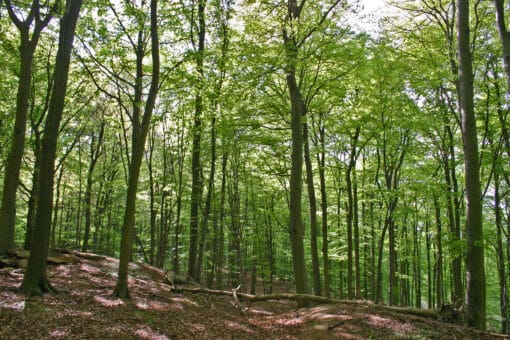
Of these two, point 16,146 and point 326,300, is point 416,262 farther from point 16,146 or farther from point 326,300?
point 16,146

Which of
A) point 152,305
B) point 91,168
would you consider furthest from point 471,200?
point 91,168

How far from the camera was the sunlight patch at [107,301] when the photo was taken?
341 inches

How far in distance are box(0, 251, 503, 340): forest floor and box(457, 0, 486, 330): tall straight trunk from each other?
2.07ft

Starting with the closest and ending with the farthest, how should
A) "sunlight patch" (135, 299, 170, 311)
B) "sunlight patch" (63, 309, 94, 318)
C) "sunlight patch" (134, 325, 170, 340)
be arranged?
"sunlight patch" (134, 325, 170, 340) < "sunlight patch" (63, 309, 94, 318) < "sunlight patch" (135, 299, 170, 311)

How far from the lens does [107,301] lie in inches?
352

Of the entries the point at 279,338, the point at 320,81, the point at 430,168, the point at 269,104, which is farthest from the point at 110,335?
the point at 430,168

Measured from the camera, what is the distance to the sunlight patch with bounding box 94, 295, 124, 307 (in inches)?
341

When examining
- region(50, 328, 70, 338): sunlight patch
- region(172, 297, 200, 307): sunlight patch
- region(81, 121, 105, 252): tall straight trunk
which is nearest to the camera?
region(50, 328, 70, 338): sunlight patch

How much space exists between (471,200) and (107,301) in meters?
9.20

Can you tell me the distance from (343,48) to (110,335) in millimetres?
11498

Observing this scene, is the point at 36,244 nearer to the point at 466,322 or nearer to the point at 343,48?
the point at 466,322

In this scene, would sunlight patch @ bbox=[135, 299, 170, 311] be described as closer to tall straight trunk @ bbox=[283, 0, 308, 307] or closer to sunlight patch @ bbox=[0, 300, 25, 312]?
sunlight patch @ bbox=[0, 300, 25, 312]

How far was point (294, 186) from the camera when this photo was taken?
38.4ft

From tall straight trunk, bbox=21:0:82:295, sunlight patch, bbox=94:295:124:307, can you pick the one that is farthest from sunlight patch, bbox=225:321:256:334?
tall straight trunk, bbox=21:0:82:295
